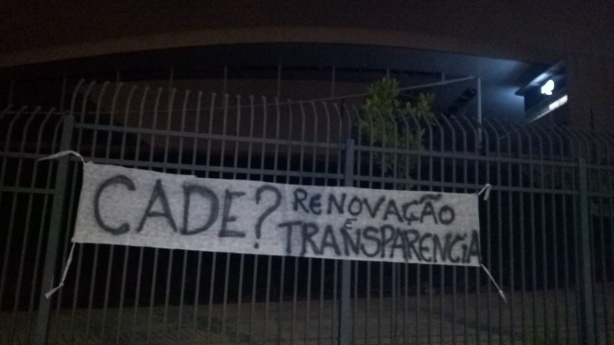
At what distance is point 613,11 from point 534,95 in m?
2.98

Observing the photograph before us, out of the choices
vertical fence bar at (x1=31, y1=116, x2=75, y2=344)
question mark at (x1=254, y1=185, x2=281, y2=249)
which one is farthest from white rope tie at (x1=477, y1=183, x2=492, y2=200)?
vertical fence bar at (x1=31, y1=116, x2=75, y2=344)

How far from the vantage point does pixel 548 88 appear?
47.2 feet

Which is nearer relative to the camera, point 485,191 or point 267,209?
point 267,209

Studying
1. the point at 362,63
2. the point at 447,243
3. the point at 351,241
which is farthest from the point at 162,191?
the point at 362,63

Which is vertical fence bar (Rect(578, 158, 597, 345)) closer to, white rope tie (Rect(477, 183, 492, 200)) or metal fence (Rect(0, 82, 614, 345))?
metal fence (Rect(0, 82, 614, 345))

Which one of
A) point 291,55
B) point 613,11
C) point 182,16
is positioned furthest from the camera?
point 291,55

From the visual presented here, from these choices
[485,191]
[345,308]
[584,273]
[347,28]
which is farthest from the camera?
[347,28]

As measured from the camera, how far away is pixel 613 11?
12594 millimetres

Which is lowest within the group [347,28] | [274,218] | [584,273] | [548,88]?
[584,273]

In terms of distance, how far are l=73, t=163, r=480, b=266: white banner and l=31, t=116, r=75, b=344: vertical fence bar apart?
6.3 inches

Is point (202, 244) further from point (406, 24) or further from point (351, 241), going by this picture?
point (406, 24)

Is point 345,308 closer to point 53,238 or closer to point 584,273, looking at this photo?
point 584,273

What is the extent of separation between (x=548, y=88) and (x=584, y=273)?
9.98m

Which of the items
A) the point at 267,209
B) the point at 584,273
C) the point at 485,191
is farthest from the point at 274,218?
the point at 584,273
